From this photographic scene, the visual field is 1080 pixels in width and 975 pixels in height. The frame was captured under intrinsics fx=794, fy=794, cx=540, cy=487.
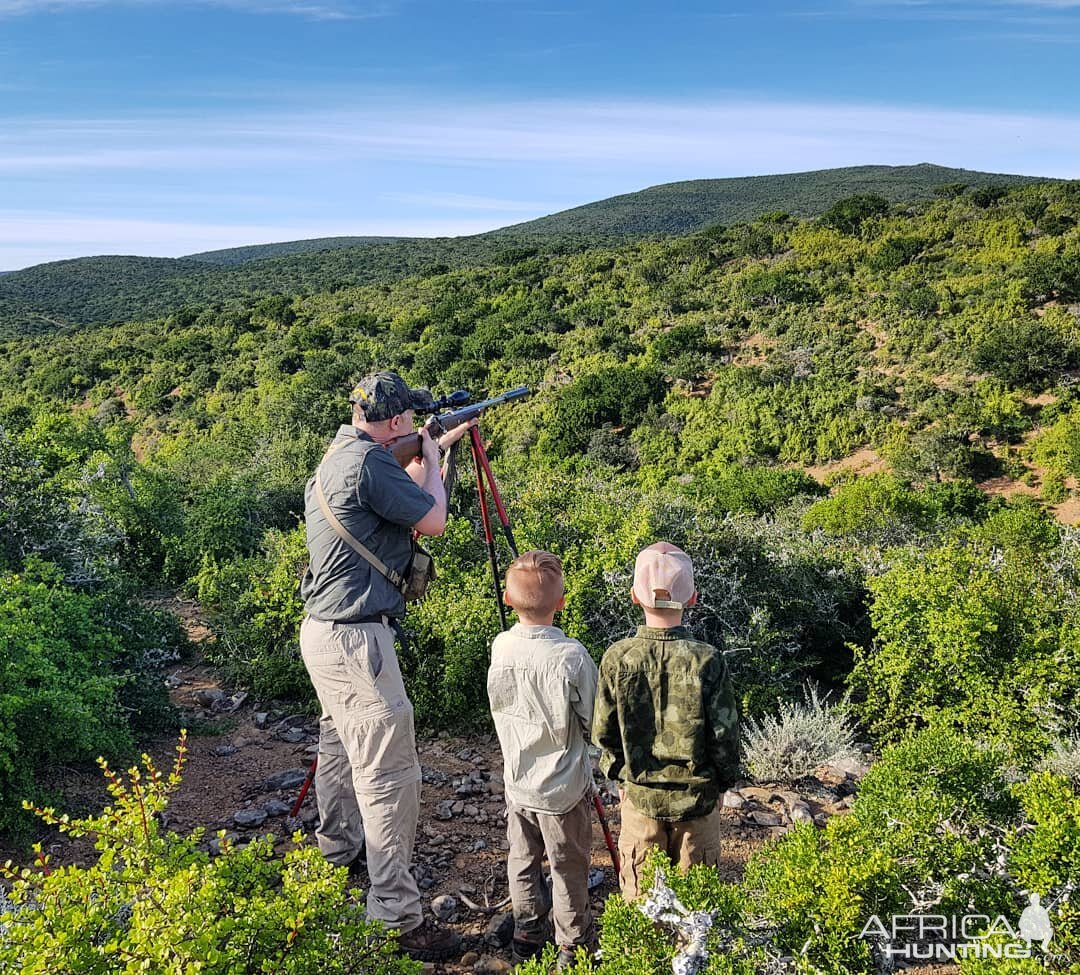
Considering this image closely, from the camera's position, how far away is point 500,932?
2893 mm

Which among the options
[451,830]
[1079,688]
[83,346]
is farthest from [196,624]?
[83,346]

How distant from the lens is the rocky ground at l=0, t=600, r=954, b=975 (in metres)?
3.16

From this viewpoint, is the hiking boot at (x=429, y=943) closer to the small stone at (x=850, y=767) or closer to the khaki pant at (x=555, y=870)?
the khaki pant at (x=555, y=870)

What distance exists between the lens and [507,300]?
89.5 ft

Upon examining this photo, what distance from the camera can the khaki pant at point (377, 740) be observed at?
2760 millimetres

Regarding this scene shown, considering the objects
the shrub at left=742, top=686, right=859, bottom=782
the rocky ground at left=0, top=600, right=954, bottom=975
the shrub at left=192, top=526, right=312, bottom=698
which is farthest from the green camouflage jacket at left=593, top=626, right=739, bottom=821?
the shrub at left=192, top=526, right=312, bottom=698

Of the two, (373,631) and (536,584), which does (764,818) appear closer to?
(536,584)

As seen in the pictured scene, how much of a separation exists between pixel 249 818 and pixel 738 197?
235ft

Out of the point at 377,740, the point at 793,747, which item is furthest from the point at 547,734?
the point at 793,747

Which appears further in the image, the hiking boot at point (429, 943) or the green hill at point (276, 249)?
the green hill at point (276, 249)

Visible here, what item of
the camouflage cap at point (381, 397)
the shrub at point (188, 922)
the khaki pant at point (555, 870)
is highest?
the camouflage cap at point (381, 397)

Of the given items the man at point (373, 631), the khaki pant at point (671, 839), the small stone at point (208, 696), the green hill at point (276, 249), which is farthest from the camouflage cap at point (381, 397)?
the green hill at point (276, 249)

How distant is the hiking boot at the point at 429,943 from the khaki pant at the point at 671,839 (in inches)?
27.5

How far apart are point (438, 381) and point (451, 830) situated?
19165 millimetres
